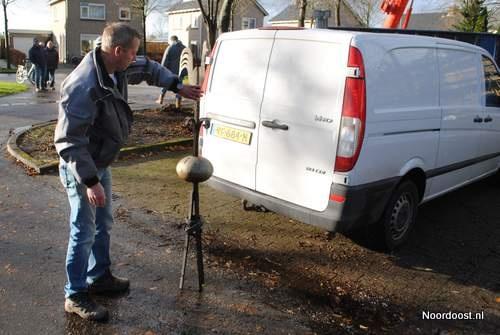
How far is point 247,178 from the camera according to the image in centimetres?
470

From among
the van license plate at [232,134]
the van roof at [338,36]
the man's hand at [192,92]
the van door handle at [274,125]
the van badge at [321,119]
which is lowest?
the van license plate at [232,134]

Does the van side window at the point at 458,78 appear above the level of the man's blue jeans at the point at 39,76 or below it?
above

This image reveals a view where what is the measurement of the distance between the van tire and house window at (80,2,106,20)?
48245mm

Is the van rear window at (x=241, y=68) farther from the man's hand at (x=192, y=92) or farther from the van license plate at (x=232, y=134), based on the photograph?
the man's hand at (x=192, y=92)

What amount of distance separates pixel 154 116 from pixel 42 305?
27.7ft

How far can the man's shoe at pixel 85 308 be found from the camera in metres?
3.31

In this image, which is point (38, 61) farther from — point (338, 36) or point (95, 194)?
point (95, 194)

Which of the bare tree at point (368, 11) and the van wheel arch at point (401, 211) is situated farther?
the bare tree at point (368, 11)

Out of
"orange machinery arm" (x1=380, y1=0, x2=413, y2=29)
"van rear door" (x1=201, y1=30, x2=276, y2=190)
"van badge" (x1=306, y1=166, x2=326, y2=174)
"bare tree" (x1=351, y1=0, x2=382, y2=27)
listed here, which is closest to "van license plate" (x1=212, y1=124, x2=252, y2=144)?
"van rear door" (x1=201, y1=30, x2=276, y2=190)

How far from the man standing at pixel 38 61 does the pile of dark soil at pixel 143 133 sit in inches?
315

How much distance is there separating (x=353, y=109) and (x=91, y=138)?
1.99m

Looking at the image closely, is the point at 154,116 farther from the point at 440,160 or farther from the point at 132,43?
the point at 132,43

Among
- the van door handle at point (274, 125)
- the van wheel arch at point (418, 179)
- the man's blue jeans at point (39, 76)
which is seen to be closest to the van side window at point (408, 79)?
the van wheel arch at point (418, 179)

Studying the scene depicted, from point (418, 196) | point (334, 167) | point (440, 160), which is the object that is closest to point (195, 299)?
point (334, 167)
